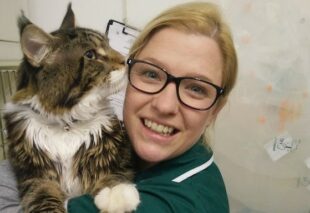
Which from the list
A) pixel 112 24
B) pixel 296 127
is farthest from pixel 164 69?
pixel 296 127

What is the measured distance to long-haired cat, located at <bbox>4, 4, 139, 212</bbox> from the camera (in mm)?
1070

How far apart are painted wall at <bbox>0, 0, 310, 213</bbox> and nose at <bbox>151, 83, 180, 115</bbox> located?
44.8 inches

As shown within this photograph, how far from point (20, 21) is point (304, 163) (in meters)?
1.88

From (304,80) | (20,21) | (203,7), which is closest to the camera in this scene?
(20,21)

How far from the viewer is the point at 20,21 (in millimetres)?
1033

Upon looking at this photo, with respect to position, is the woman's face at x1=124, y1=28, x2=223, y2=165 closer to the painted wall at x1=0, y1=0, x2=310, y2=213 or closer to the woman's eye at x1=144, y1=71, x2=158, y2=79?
the woman's eye at x1=144, y1=71, x2=158, y2=79

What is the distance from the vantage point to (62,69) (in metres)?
1.13

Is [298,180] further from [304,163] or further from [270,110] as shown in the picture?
[270,110]

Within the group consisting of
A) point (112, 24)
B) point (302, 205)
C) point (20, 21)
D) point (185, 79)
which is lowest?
point (302, 205)

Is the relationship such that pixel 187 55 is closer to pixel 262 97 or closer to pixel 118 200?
pixel 118 200

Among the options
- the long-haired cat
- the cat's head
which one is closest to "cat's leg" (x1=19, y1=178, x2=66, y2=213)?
the long-haired cat

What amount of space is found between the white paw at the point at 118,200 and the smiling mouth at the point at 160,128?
21 centimetres

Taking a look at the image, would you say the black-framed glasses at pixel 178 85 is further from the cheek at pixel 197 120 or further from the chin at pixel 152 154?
the chin at pixel 152 154

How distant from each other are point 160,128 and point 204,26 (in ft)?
1.18
